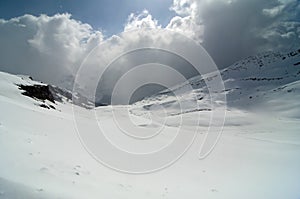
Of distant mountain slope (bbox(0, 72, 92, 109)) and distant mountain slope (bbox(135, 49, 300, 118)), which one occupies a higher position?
distant mountain slope (bbox(135, 49, 300, 118))

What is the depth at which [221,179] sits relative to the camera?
1231 cm

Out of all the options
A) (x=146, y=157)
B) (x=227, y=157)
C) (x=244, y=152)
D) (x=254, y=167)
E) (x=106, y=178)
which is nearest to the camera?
(x=106, y=178)

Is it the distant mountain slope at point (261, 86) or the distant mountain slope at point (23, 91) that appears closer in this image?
the distant mountain slope at point (23, 91)

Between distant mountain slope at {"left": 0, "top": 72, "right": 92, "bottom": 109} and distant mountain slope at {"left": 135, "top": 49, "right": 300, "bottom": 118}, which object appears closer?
distant mountain slope at {"left": 0, "top": 72, "right": 92, "bottom": 109}

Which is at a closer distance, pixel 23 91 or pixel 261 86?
pixel 23 91

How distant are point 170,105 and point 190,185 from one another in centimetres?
12922

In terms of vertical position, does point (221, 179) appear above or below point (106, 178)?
above

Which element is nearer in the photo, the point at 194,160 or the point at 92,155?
the point at 92,155

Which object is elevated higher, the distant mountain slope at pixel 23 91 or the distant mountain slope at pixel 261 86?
the distant mountain slope at pixel 261 86

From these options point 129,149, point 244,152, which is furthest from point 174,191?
point 244,152

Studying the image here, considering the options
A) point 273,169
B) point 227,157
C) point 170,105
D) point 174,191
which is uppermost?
point 170,105

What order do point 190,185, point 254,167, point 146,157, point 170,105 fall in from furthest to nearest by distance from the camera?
point 170,105
point 254,167
point 146,157
point 190,185

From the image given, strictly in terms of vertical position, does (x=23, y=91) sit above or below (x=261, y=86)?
below

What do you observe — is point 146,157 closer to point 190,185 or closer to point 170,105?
point 190,185
